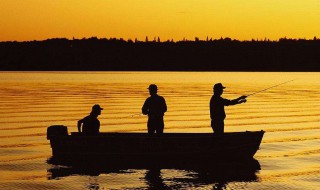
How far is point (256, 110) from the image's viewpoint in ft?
137

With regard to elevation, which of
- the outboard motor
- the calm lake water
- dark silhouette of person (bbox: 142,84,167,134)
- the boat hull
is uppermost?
dark silhouette of person (bbox: 142,84,167,134)

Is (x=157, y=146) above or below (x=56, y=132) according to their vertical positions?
below

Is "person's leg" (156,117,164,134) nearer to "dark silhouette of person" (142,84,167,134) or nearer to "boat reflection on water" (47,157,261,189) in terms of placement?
"dark silhouette of person" (142,84,167,134)

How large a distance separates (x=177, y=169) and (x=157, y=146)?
1089mm

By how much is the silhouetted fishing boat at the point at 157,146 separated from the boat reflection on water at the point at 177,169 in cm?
23

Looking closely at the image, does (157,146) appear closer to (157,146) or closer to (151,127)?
(157,146)

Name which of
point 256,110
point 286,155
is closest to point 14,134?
point 286,155

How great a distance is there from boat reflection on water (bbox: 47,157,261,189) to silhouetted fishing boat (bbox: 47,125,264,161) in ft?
0.75

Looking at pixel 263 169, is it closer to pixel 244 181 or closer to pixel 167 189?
pixel 244 181

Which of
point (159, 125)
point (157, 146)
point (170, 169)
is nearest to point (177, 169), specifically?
point (170, 169)

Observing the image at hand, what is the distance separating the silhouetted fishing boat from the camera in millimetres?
18625

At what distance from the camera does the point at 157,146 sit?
18.7 m

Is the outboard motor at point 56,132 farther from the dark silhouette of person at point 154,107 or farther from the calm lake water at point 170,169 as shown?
the dark silhouette of person at point 154,107

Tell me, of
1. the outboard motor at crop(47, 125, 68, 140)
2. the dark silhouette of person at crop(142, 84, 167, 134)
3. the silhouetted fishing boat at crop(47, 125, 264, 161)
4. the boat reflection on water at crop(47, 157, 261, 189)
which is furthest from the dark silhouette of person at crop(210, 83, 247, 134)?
the outboard motor at crop(47, 125, 68, 140)
